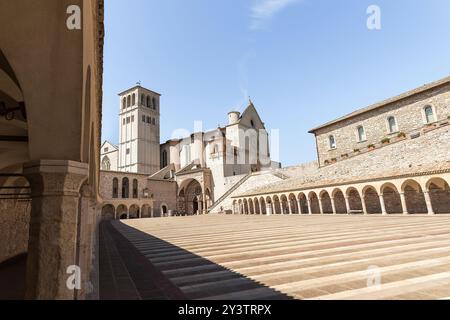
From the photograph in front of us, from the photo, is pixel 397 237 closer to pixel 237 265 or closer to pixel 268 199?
pixel 237 265

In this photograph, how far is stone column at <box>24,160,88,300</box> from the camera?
3.05 metres

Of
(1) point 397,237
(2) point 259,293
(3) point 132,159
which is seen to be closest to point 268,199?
(1) point 397,237

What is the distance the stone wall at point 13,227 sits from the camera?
974 cm

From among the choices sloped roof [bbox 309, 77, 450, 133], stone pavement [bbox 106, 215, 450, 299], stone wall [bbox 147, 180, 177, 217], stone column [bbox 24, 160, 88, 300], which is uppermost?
sloped roof [bbox 309, 77, 450, 133]

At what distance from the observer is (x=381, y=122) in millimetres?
27594

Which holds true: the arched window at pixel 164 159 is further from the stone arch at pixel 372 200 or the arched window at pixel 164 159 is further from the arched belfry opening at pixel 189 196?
the stone arch at pixel 372 200

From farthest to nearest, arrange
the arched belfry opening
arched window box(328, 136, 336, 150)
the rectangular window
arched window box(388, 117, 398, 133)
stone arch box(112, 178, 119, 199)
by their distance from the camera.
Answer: the arched belfry opening
stone arch box(112, 178, 119, 199)
arched window box(328, 136, 336, 150)
the rectangular window
arched window box(388, 117, 398, 133)

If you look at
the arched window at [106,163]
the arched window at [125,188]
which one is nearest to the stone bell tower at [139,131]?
the arched window at [106,163]

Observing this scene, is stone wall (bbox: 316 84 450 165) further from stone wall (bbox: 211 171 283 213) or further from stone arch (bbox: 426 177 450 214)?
stone arch (bbox: 426 177 450 214)

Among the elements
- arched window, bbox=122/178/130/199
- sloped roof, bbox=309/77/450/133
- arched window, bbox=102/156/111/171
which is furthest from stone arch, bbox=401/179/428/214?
arched window, bbox=102/156/111/171

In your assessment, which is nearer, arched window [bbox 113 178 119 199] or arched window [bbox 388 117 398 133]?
arched window [bbox 388 117 398 133]

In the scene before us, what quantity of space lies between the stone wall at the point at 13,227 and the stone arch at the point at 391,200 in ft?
78.2

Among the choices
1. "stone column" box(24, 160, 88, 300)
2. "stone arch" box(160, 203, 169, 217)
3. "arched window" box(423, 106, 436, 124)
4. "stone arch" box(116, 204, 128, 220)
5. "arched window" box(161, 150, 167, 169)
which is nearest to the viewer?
"stone column" box(24, 160, 88, 300)

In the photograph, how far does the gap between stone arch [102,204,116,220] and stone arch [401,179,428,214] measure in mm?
35375
